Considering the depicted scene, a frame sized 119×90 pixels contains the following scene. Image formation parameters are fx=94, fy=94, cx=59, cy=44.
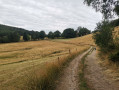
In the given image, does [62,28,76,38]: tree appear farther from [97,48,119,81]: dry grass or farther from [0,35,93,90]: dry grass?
[97,48,119,81]: dry grass

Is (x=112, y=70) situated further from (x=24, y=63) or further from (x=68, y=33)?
(x=68, y=33)

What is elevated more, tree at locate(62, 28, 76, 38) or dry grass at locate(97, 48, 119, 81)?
tree at locate(62, 28, 76, 38)

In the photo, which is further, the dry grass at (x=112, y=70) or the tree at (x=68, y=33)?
the tree at (x=68, y=33)

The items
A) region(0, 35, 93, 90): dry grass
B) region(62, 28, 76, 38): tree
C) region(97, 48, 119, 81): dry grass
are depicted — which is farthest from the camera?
region(62, 28, 76, 38): tree

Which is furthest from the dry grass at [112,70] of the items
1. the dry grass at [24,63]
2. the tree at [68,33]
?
the tree at [68,33]

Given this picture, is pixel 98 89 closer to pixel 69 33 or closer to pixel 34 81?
pixel 34 81

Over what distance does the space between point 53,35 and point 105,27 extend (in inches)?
4282

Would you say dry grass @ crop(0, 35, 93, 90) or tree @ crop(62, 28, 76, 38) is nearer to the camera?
dry grass @ crop(0, 35, 93, 90)

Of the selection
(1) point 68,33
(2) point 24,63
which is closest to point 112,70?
(2) point 24,63

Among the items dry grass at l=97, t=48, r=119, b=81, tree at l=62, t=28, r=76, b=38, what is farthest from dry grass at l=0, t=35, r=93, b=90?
tree at l=62, t=28, r=76, b=38

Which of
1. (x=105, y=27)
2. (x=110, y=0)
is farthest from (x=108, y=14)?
(x=105, y=27)

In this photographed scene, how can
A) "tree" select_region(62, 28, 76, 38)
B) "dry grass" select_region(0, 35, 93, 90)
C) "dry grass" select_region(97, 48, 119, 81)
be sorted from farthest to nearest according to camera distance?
"tree" select_region(62, 28, 76, 38) → "dry grass" select_region(0, 35, 93, 90) → "dry grass" select_region(97, 48, 119, 81)

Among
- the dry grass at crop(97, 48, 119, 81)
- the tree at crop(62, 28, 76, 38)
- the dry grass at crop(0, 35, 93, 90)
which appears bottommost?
the dry grass at crop(0, 35, 93, 90)

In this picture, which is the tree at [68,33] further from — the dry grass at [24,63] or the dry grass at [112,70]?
the dry grass at [112,70]
